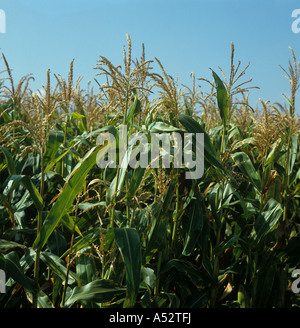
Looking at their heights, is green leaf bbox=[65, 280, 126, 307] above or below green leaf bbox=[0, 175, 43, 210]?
below

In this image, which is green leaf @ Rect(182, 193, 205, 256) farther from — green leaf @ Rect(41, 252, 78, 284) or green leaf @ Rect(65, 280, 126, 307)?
green leaf @ Rect(41, 252, 78, 284)

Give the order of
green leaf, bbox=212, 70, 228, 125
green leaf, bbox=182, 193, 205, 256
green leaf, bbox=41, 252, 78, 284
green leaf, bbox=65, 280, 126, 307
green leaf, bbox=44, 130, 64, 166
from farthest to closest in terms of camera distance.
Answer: green leaf, bbox=44, 130, 64, 166
green leaf, bbox=212, 70, 228, 125
green leaf, bbox=182, 193, 205, 256
green leaf, bbox=41, 252, 78, 284
green leaf, bbox=65, 280, 126, 307

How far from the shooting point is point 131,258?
186 centimetres

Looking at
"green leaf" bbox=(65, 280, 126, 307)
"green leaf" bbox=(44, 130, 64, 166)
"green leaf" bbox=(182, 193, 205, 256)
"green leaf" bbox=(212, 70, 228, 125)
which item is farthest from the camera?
"green leaf" bbox=(44, 130, 64, 166)

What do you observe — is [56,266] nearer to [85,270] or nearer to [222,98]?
[85,270]

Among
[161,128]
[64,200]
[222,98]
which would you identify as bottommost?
[64,200]

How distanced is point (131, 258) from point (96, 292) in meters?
0.32

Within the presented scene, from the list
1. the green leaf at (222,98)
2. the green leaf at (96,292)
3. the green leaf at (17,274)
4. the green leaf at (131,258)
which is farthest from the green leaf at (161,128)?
the green leaf at (17,274)

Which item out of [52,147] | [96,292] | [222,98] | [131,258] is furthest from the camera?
Result: [52,147]

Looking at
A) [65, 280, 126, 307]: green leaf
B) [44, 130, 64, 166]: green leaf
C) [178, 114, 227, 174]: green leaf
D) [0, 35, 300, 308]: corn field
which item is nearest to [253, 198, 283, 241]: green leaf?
[0, 35, 300, 308]: corn field

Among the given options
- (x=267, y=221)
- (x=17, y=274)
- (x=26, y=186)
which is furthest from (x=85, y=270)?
Result: (x=267, y=221)

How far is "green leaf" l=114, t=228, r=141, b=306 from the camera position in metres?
1.85

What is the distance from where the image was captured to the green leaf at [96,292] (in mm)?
2008
